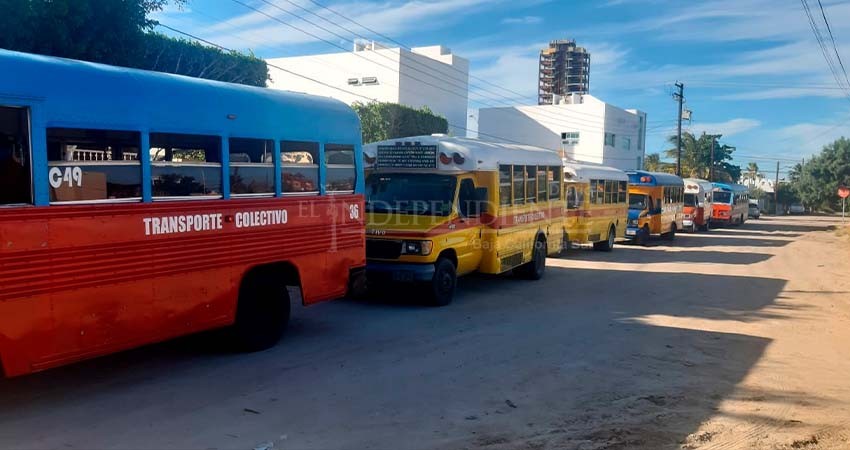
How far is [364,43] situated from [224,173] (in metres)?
40.3

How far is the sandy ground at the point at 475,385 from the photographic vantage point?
17.3ft

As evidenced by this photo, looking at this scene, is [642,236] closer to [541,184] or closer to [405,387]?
[541,184]

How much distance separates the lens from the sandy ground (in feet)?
17.3

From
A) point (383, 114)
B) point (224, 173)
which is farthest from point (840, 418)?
point (383, 114)

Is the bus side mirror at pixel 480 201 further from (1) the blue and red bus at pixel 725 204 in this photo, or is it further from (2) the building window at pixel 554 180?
(1) the blue and red bus at pixel 725 204

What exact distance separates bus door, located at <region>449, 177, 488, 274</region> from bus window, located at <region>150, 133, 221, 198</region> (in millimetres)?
4907

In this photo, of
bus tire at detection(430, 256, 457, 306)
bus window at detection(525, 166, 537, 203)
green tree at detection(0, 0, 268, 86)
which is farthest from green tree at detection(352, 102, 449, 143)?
bus tire at detection(430, 256, 457, 306)

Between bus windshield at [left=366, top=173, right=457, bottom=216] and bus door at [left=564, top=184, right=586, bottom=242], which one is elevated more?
bus windshield at [left=366, top=173, right=457, bottom=216]

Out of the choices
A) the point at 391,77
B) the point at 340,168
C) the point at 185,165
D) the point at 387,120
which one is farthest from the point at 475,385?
the point at 391,77

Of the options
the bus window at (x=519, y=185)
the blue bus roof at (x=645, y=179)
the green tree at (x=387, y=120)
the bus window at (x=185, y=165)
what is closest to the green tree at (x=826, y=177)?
the blue bus roof at (x=645, y=179)

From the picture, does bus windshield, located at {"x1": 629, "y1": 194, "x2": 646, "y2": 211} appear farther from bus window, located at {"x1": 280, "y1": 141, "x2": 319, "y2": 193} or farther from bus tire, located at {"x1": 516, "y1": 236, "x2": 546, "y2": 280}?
bus window, located at {"x1": 280, "y1": 141, "x2": 319, "y2": 193}

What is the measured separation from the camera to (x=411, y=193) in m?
11.3

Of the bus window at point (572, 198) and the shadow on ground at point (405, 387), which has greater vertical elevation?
the bus window at point (572, 198)

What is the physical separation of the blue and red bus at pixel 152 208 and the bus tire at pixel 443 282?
2.35 m
